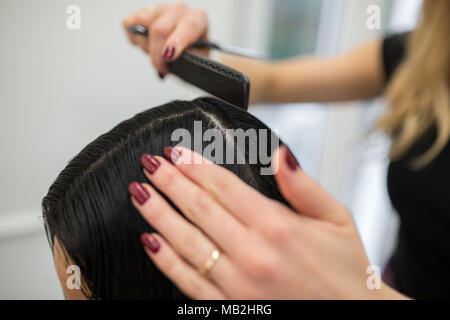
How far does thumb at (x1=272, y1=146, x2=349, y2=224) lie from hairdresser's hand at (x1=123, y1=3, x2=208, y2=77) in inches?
8.2

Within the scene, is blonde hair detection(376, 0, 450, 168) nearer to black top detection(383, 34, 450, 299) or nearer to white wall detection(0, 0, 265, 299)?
black top detection(383, 34, 450, 299)

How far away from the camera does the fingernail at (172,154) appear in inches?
11.8

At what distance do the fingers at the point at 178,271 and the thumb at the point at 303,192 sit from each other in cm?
9

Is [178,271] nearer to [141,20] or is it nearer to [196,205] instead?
[196,205]

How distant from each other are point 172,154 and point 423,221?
0.59 metres

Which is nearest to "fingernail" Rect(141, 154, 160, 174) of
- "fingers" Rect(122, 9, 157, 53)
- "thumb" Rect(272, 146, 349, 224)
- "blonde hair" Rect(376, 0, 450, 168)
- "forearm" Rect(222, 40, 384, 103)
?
"thumb" Rect(272, 146, 349, 224)

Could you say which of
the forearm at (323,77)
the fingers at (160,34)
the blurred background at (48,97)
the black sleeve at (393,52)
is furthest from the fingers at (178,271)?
the black sleeve at (393,52)

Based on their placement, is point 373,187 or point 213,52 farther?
point 373,187

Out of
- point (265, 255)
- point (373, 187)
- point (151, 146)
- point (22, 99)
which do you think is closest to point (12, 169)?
point (22, 99)

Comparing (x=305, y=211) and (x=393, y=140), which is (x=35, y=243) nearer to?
(x=305, y=211)

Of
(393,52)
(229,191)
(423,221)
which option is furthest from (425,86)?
(229,191)

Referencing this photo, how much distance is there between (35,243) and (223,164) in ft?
0.87

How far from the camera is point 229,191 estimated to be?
0.89 feet
